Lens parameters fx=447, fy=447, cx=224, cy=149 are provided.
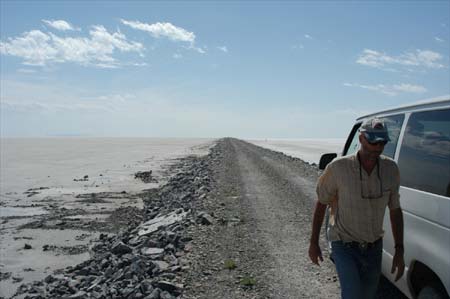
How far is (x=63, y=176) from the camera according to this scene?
100ft

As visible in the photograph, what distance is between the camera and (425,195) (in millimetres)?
4145

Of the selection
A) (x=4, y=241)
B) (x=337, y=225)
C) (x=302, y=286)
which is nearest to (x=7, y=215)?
(x=4, y=241)

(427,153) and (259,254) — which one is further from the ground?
(427,153)

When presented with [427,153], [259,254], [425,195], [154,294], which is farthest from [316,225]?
[259,254]

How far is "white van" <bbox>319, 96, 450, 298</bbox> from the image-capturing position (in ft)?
12.4

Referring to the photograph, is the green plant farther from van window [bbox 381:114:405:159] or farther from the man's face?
the man's face

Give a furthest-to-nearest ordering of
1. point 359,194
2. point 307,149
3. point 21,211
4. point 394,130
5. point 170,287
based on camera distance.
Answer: point 307,149 → point 21,211 → point 170,287 → point 394,130 → point 359,194

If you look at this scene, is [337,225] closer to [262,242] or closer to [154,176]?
[262,242]

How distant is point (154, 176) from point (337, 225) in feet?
88.9

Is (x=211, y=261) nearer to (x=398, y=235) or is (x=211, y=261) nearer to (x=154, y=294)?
(x=154, y=294)

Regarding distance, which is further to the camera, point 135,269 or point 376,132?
point 135,269

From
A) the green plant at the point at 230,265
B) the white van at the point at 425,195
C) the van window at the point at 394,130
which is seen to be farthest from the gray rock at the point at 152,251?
the van window at the point at 394,130

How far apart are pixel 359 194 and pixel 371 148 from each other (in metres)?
0.39

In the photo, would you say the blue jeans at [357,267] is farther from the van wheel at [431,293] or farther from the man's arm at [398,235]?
the van wheel at [431,293]
